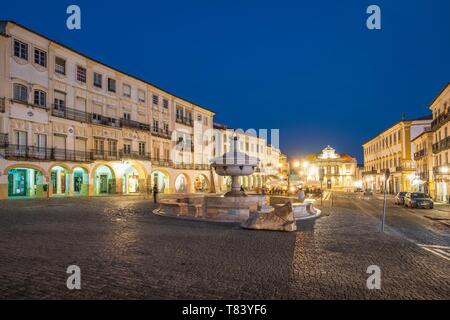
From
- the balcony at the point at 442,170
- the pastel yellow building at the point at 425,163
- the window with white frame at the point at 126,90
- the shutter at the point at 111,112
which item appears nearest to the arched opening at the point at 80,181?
the shutter at the point at 111,112

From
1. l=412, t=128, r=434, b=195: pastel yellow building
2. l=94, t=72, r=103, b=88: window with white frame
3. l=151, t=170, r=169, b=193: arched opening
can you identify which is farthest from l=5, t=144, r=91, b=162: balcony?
l=412, t=128, r=434, b=195: pastel yellow building

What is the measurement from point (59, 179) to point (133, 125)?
410 inches

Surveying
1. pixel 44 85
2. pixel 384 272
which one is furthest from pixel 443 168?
pixel 44 85

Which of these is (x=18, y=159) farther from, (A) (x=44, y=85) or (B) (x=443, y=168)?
(B) (x=443, y=168)

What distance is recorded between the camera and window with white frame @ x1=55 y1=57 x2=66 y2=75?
99.8ft

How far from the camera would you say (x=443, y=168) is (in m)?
32.9

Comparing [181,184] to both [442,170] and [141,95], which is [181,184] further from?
[442,170]

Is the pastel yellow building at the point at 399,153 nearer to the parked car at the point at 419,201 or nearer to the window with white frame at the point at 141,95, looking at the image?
the parked car at the point at 419,201

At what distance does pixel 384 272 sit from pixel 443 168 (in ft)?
106

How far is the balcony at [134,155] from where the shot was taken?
122 ft

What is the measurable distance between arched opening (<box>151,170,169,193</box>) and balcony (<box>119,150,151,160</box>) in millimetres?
3952

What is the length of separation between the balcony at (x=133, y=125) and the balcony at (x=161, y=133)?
179 cm

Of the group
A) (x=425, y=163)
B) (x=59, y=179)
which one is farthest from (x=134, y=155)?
(x=425, y=163)
